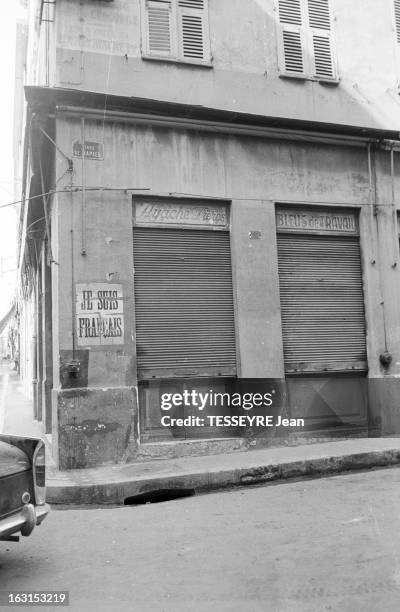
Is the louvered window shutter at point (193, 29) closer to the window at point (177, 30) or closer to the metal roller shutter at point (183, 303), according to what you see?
the window at point (177, 30)

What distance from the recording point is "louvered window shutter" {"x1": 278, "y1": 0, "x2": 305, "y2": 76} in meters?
10.2

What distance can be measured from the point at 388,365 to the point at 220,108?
17.0ft

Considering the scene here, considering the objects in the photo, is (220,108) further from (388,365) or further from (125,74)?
(388,365)

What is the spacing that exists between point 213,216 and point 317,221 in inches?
75.6

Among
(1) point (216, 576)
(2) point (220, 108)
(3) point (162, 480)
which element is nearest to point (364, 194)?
(2) point (220, 108)

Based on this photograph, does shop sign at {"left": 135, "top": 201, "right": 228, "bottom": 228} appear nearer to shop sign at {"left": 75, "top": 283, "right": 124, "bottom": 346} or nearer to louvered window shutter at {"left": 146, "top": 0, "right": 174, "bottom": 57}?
shop sign at {"left": 75, "top": 283, "right": 124, "bottom": 346}

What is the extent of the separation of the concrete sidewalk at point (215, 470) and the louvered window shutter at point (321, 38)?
6.55 meters

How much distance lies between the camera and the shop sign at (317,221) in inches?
386

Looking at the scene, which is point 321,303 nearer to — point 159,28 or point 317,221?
point 317,221

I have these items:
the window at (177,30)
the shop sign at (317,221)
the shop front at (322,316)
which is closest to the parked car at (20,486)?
the shop front at (322,316)

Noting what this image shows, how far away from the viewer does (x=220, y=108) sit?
376 inches

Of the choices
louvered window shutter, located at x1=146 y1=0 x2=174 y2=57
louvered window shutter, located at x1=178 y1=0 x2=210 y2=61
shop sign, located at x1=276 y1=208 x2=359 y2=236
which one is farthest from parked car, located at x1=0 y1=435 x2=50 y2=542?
louvered window shutter, located at x1=178 y1=0 x2=210 y2=61

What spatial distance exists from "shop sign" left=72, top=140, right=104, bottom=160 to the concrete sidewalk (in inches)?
180

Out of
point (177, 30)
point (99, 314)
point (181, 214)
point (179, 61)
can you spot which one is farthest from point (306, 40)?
point (99, 314)
